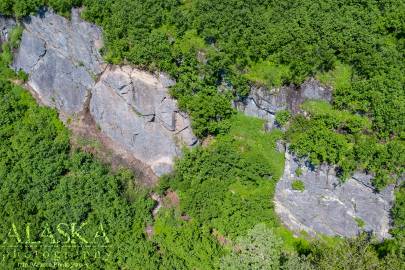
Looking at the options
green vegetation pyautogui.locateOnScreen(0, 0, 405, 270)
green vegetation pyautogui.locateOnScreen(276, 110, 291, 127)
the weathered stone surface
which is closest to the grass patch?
green vegetation pyautogui.locateOnScreen(0, 0, 405, 270)

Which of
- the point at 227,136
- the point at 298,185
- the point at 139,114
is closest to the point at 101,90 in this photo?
the point at 139,114

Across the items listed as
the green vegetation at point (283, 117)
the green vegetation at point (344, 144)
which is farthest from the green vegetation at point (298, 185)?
the green vegetation at point (283, 117)

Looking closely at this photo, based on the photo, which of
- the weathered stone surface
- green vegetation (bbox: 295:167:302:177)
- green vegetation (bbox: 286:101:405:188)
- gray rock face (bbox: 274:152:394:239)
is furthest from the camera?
the weathered stone surface

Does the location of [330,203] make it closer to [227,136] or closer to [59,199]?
[227,136]

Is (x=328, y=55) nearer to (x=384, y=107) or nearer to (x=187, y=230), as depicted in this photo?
(x=384, y=107)

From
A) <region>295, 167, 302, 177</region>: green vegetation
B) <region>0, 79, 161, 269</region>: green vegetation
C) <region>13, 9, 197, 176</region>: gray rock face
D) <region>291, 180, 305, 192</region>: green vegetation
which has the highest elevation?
<region>13, 9, 197, 176</region>: gray rock face

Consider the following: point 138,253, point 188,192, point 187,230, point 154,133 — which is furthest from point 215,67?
Result: point 138,253

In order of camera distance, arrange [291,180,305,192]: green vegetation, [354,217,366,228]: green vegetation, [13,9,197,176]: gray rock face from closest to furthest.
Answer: [354,217,366,228]: green vegetation < [291,180,305,192]: green vegetation < [13,9,197,176]: gray rock face

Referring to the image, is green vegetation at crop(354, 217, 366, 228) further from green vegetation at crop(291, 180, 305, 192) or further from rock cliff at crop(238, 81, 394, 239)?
green vegetation at crop(291, 180, 305, 192)
